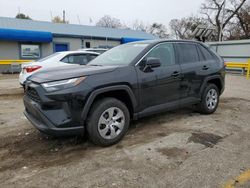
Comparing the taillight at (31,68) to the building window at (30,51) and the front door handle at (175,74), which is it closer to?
the front door handle at (175,74)

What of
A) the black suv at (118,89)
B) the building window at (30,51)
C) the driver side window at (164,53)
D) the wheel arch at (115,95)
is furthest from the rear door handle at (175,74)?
the building window at (30,51)

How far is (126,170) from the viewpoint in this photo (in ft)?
10.6

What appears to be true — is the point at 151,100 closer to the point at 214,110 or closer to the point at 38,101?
the point at 38,101

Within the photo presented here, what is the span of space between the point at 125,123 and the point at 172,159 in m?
1.01

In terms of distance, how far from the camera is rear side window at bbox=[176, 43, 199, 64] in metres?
5.20

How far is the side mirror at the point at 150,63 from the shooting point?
430cm

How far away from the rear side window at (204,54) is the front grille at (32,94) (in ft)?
12.6

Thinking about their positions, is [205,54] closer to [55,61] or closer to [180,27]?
[55,61]

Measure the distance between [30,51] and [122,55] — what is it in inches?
641

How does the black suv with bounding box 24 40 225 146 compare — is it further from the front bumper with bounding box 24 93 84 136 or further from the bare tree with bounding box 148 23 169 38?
the bare tree with bounding box 148 23 169 38

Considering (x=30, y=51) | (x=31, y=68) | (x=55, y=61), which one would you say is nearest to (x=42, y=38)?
(x=30, y=51)

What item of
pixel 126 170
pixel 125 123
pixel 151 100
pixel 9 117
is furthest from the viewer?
pixel 9 117

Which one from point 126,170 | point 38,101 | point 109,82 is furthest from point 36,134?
point 126,170

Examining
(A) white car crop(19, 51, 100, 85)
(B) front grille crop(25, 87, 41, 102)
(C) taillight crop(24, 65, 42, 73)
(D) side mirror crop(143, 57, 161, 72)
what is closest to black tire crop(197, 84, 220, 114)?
(D) side mirror crop(143, 57, 161, 72)
